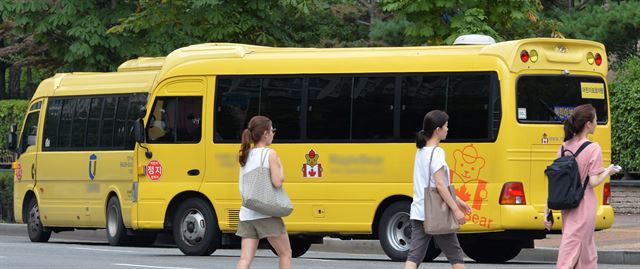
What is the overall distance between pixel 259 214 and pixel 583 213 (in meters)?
2.65

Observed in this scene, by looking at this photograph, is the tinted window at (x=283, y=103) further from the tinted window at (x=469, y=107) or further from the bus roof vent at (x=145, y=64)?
the bus roof vent at (x=145, y=64)

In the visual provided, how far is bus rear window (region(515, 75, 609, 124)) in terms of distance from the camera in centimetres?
1767

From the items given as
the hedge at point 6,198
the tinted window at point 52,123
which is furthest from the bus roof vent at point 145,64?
the hedge at point 6,198

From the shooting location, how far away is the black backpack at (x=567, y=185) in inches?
460

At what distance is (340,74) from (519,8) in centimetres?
743

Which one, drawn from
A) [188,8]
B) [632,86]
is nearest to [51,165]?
[188,8]

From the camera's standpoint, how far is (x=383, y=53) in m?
18.7

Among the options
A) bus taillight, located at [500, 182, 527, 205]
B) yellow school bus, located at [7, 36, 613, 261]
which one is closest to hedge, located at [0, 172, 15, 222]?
yellow school bus, located at [7, 36, 613, 261]

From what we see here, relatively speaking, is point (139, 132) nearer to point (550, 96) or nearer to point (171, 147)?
point (171, 147)

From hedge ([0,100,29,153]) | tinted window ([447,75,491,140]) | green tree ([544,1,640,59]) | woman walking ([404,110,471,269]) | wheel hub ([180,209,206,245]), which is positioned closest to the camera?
woman walking ([404,110,471,269])

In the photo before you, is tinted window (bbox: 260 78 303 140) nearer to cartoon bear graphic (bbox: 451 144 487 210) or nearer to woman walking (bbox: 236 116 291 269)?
cartoon bear graphic (bbox: 451 144 487 210)

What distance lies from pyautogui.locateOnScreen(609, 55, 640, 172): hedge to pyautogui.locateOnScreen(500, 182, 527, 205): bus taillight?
31.1 feet

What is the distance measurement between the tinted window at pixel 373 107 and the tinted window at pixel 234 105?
144cm

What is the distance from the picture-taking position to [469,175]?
58.0 feet
